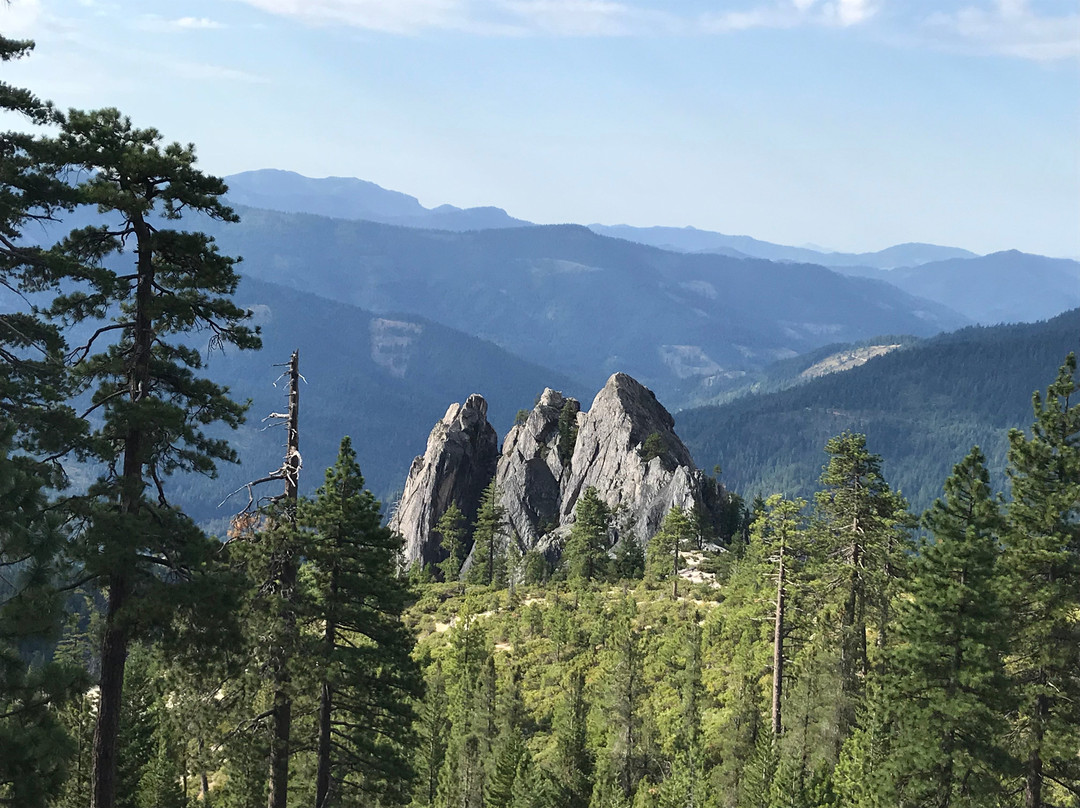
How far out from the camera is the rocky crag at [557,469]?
110188 mm

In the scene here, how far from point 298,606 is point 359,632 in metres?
2.78

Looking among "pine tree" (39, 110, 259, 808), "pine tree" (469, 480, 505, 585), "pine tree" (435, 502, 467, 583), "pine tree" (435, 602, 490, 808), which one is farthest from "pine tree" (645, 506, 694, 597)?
"pine tree" (39, 110, 259, 808)

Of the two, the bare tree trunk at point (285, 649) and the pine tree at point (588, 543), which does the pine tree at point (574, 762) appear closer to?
the bare tree trunk at point (285, 649)

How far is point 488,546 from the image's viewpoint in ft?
342

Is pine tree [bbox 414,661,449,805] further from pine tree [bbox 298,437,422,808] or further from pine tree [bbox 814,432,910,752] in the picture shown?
pine tree [bbox 814,432,910,752]

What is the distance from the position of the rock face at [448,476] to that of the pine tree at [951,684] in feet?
340

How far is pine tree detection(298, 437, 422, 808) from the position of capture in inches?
Answer: 923

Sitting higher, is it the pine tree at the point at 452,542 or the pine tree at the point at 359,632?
the pine tree at the point at 359,632

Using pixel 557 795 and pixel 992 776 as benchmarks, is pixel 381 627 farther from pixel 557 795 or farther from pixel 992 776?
pixel 557 795

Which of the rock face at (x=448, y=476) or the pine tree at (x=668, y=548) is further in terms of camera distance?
the rock face at (x=448, y=476)

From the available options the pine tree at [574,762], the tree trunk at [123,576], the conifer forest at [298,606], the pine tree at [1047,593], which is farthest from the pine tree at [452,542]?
the tree trunk at [123,576]

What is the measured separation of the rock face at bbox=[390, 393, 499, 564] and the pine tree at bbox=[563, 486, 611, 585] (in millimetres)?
39472

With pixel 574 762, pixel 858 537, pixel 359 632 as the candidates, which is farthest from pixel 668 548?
pixel 359 632

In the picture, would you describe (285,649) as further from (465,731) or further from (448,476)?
(448,476)
